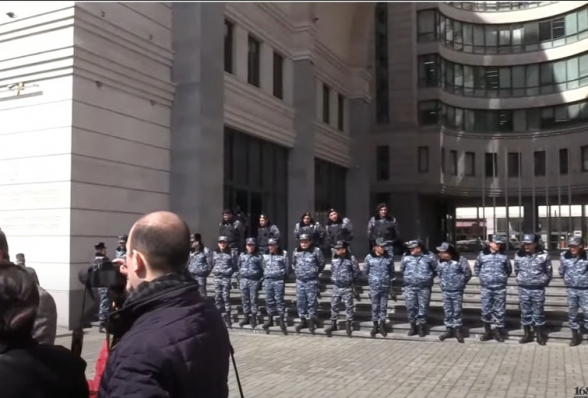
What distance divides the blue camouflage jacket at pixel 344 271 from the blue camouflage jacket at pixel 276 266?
1076 millimetres

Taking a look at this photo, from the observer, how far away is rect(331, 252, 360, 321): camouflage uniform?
12.3 metres

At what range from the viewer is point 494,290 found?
11.5 meters

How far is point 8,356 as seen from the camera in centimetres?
216

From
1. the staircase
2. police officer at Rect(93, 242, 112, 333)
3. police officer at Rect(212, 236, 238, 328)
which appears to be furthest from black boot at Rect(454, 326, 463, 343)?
police officer at Rect(93, 242, 112, 333)

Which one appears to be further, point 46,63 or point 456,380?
point 46,63

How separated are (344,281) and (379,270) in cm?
73

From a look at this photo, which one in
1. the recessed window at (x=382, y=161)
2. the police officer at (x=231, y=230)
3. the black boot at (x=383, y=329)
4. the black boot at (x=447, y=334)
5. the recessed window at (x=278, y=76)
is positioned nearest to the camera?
the black boot at (x=447, y=334)

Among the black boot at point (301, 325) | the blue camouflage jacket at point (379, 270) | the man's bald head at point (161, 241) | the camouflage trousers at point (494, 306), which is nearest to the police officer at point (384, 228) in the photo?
the blue camouflage jacket at point (379, 270)

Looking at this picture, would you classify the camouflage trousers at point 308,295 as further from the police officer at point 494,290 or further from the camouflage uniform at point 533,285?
the camouflage uniform at point 533,285

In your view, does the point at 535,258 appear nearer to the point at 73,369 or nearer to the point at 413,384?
the point at 413,384

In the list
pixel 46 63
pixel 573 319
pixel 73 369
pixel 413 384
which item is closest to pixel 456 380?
pixel 413 384

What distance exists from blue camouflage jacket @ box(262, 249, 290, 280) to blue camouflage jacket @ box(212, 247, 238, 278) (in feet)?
3.10

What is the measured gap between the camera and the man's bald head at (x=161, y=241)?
7.27ft

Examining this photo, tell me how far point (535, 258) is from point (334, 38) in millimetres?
19418
